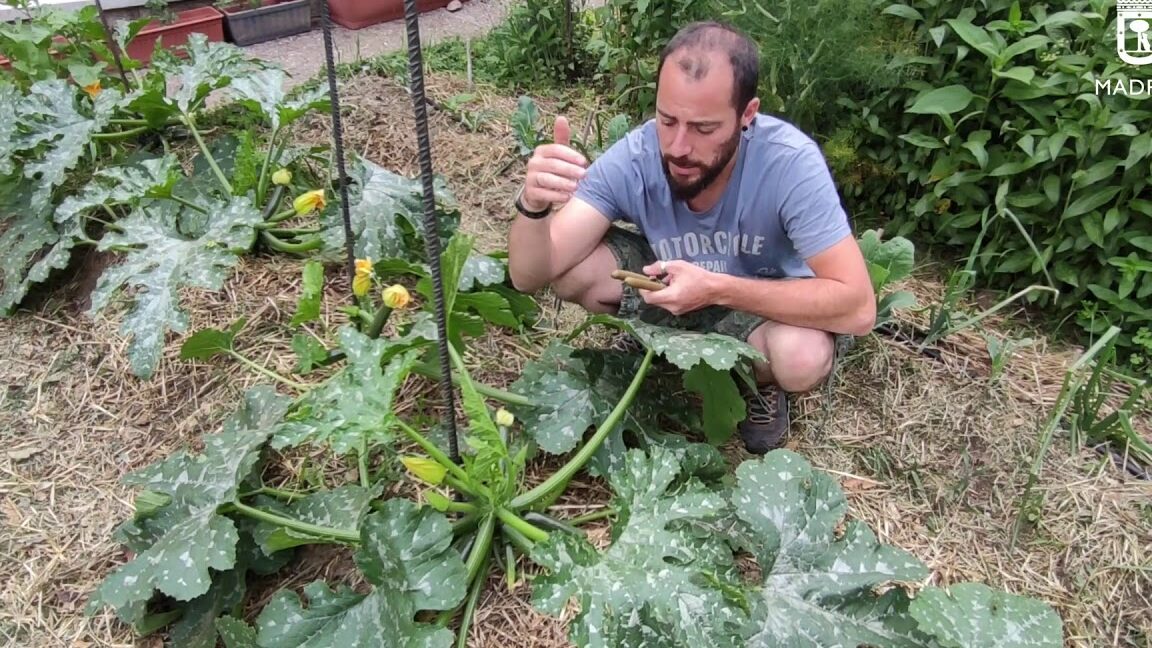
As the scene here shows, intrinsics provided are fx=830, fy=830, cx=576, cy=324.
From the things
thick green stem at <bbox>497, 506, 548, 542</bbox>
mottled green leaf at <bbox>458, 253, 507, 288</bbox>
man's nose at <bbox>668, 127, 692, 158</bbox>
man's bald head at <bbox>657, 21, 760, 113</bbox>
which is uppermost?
man's bald head at <bbox>657, 21, 760, 113</bbox>

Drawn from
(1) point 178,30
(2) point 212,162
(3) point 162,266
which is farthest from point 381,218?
(1) point 178,30

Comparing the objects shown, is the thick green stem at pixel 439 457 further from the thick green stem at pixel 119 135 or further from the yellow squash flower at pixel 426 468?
the thick green stem at pixel 119 135

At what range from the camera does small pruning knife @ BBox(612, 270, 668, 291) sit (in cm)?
183

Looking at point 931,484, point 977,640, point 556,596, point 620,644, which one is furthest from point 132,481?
point 931,484

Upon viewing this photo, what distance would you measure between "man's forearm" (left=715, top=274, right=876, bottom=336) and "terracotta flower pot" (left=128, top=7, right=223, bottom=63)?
11.7 ft

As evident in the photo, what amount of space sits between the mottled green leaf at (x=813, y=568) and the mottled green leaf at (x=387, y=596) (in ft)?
2.03

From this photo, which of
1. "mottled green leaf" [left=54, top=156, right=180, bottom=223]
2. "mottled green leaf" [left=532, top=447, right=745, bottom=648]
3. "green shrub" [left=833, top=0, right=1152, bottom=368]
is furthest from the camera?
"green shrub" [left=833, top=0, right=1152, bottom=368]

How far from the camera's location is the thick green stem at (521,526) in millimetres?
1733

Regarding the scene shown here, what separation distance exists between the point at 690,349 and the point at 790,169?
549 millimetres

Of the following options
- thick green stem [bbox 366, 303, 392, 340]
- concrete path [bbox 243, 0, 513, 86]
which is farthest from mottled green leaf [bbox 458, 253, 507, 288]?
concrete path [bbox 243, 0, 513, 86]

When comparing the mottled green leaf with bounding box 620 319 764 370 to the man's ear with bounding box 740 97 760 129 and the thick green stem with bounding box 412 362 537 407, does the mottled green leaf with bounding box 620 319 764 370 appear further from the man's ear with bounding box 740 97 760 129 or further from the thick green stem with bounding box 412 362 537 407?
the man's ear with bounding box 740 97 760 129

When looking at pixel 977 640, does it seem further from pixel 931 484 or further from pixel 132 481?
pixel 132 481

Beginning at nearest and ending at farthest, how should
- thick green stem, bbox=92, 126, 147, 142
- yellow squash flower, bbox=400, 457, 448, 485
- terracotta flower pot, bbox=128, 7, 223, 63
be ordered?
yellow squash flower, bbox=400, 457, 448, 485 → thick green stem, bbox=92, 126, 147, 142 → terracotta flower pot, bbox=128, 7, 223, 63
